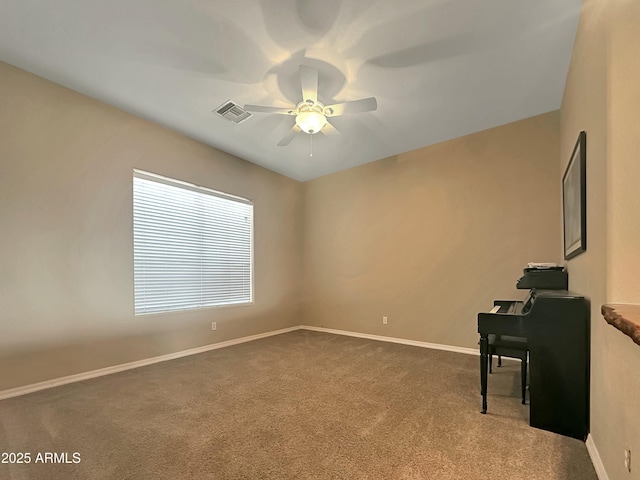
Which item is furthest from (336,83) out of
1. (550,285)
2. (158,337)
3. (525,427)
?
(158,337)

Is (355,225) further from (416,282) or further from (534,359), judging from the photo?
(534,359)

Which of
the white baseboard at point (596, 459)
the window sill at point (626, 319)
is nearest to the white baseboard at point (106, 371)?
the white baseboard at point (596, 459)

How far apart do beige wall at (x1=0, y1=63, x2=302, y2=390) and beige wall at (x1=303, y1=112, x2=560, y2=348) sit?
246 centimetres

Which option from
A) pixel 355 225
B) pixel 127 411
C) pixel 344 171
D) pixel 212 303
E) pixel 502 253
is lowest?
pixel 127 411

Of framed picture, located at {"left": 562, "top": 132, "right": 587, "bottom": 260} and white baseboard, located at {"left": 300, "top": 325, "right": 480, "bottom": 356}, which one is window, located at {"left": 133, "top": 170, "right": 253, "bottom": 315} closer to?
white baseboard, located at {"left": 300, "top": 325, "right": 480, "bottom": 356}

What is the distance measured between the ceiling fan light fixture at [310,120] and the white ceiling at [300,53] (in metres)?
0.38

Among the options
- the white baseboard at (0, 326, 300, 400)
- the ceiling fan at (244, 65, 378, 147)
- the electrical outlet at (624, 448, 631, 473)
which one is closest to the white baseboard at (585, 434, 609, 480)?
the electrical outlet at (624, 448, 631, 473)

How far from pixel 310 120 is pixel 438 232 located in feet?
8.31

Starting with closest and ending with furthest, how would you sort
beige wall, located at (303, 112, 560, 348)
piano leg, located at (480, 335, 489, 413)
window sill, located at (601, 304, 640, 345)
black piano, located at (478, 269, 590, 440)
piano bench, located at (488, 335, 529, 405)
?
window sill, located at (601, 304, 640, 345), black piano, located at (478, 269, 590, 440), piano leg, located at (480, 335, 489, 413), piano bench, located at (488, 335, 529, 405), beige wall, located at (303, 112, 560, 348)

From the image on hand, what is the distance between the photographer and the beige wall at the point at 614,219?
1353 mm

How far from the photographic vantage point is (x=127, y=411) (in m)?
2.40

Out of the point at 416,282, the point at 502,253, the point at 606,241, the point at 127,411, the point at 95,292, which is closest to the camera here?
the point at 606,241

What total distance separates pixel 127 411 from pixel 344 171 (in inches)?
174

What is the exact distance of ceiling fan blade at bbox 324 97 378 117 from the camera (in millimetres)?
2584
